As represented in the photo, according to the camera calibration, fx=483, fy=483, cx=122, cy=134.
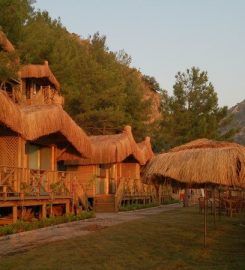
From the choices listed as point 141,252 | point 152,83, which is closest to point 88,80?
point 141,252

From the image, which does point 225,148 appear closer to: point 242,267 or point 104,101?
point 242,267

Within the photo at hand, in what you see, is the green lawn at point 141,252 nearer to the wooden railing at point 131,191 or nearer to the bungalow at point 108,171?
the bungalow at point 108,171

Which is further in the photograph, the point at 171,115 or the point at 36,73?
the point at 171,115

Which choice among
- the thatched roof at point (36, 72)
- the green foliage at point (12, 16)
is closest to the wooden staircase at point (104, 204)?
the thatched roof at point (36, 72)

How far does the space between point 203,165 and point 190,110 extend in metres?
32.1

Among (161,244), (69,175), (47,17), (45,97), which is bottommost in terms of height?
(161,244)

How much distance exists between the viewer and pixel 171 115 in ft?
138

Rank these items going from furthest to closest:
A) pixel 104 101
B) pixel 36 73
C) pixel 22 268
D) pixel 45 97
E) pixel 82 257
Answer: pixel 104 101 < pixel 45 97 < pixel 36 73 < pixel 82 257 < pixel 22 268

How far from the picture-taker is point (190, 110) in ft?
137

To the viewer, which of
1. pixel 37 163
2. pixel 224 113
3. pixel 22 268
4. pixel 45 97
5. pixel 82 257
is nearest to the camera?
pixel 22 268

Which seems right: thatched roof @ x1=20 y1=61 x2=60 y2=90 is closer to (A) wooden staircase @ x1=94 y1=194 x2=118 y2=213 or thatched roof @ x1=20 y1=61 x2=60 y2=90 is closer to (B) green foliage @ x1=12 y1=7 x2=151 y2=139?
(B) green foliage @ x1=12 y1=7 x2=151 y2=139

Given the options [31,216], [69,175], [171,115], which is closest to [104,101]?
[171,115]

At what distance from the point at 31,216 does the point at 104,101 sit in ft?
70.4

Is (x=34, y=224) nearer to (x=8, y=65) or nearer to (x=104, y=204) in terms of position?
(x=8, y=65)
